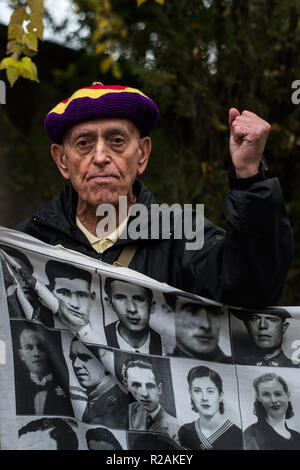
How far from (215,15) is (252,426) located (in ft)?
9.40

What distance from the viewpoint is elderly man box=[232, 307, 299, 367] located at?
2193 millimetres

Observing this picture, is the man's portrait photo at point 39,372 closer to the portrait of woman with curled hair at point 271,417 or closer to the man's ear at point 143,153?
the portrait of woman with curled hair at point 271,417

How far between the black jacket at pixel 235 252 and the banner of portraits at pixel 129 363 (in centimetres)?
11

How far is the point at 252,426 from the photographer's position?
213 cm

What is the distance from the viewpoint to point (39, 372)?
217 cm

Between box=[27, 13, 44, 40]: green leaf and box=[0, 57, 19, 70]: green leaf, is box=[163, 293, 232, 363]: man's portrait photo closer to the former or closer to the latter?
box=[0, 57, 19, 70]: green leaf

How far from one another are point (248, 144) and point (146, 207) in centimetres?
58

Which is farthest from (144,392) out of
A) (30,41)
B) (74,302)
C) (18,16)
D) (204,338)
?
(18,16)

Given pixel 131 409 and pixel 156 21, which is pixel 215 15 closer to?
pixel 156 21

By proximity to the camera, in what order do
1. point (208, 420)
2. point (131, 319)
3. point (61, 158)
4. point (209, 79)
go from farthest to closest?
1. point (209, 79)
2. point (61, 158)
3. point (131, 319)
4. point (208, 420)

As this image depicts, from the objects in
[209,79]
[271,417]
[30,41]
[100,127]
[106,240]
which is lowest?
[271,417]

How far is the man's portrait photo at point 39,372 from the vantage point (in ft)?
6.99

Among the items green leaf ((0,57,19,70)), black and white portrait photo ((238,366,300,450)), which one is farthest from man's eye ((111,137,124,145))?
black and white portrait photo ((238,366,300,450))

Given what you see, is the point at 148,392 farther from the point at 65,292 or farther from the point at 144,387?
the point at 65,292
